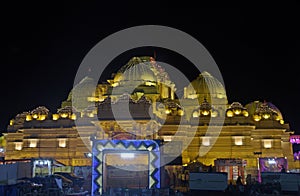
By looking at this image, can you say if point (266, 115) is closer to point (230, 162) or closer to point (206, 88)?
point (206, 88)

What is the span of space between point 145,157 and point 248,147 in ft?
73.0

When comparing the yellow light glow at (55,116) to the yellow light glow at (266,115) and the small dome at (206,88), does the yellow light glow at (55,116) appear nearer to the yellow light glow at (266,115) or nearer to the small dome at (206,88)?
the small dome at (206,88)

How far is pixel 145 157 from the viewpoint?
3111cm

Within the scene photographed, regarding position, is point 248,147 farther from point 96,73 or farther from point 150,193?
point 150,193

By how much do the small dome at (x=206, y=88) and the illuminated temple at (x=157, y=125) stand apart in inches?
5.1

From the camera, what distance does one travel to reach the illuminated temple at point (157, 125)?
46500 millimetres

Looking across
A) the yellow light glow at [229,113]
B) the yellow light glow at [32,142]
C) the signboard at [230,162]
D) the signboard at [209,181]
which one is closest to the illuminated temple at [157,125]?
the yellow light glow at [229,113]

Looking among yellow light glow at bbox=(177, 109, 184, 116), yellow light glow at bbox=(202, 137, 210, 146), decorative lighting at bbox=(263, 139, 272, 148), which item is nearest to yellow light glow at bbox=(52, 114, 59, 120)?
yellow light glow at bbox=(177, 109, 184, 116)

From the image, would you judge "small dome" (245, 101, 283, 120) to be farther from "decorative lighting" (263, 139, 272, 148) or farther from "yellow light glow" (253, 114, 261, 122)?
"decorative lighting" (263, 139, 272, 148)

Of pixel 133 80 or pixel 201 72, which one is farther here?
pixel 201 72

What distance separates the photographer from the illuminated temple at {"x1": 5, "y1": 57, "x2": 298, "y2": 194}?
46500mm

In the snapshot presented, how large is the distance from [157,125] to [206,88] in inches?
480

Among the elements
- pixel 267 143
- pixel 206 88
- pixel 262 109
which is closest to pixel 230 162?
pixel 267 143

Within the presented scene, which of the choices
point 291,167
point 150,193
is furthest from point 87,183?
point 291,167
